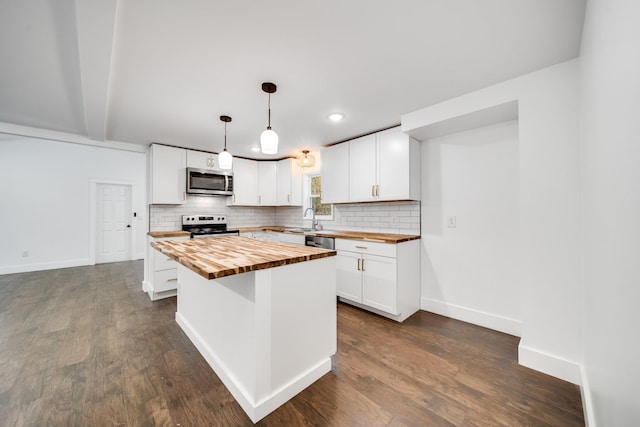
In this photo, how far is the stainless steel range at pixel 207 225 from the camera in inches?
153

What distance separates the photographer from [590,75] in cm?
136

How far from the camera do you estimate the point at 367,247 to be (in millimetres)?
2914

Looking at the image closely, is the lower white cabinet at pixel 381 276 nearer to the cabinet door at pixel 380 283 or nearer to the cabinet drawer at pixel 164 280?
the cabinet door at pixel 380 283

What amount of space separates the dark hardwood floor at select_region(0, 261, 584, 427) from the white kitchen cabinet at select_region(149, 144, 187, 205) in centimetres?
172

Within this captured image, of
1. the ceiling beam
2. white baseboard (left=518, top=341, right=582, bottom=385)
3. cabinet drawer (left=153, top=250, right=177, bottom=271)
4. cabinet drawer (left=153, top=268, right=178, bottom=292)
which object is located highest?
the ceiling beam

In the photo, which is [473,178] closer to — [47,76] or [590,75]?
[590,75]

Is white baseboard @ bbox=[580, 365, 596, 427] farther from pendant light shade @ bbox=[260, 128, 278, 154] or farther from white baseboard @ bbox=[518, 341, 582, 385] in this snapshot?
pendant light shade @ bbox=[260, 128, 278, 154]

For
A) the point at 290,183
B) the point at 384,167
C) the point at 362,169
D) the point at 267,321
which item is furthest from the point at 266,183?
the point at 267,321

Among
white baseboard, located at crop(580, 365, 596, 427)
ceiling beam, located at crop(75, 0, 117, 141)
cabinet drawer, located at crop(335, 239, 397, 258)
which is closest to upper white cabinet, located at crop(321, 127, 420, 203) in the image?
cabinet drawer, located at crop(335, 239, 397, 258)

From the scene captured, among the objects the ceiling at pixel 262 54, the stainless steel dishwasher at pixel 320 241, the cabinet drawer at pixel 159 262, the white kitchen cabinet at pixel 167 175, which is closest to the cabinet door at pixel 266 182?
the white kitchen cabinet at pixel 167 175

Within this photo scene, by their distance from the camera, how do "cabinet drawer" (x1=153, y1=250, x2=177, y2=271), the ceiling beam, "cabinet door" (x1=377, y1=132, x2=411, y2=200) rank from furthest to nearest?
"cabinet drawer" (x1=153, y1=250, x2=177, y2=271) → "cabinet door" (x1=377, y1=132, x2=411, y2=200) → the ceiling beam

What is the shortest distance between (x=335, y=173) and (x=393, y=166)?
3.14 ft

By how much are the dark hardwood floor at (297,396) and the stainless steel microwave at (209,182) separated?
78.5 inches

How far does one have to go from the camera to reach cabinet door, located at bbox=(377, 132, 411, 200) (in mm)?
2896
